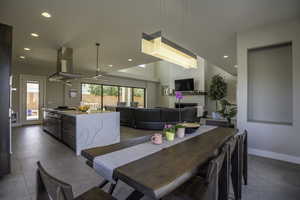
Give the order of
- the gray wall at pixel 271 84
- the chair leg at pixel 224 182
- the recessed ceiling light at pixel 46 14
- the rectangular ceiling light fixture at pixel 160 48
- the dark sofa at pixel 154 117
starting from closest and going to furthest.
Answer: the chair leg at pixel 224 182 < the rectangular ceiling light fixture at pixel 160 48 < the recessed ceiling light at pixel 46 14 < the gray wall at pixel 271 84 < the dark sofa at pixel 154 117

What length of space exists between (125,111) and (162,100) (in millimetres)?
5882

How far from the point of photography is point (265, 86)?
325 centimetres

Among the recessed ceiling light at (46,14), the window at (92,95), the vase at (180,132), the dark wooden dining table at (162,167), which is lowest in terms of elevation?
the dark wooden dining table at (162,167)

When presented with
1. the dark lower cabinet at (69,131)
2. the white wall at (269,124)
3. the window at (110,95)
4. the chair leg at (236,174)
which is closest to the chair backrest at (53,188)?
the chair leg at (236,174)

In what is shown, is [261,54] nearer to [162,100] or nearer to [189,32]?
[189,32]

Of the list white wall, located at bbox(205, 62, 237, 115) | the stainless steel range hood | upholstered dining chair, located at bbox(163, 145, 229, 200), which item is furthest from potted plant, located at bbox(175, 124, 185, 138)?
white wall, located at bbox(205, 62, 237, 115)

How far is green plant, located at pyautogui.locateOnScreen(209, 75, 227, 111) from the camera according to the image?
29.0 feet

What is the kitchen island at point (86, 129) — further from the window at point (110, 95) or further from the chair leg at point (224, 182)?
the window at point (110, 95)

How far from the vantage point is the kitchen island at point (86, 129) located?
10.8 ft

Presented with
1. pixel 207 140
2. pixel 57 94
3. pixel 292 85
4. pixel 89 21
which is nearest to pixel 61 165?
pixel 207 140

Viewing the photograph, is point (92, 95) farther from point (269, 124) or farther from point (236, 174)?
point (236, 174)

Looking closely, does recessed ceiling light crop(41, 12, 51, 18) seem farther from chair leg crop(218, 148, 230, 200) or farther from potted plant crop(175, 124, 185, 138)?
chair leg crop(218, 148, 230, 200)

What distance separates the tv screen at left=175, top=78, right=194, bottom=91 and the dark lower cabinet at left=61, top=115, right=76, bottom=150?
7.81 meters

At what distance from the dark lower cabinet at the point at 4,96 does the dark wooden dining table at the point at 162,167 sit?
1.85m
